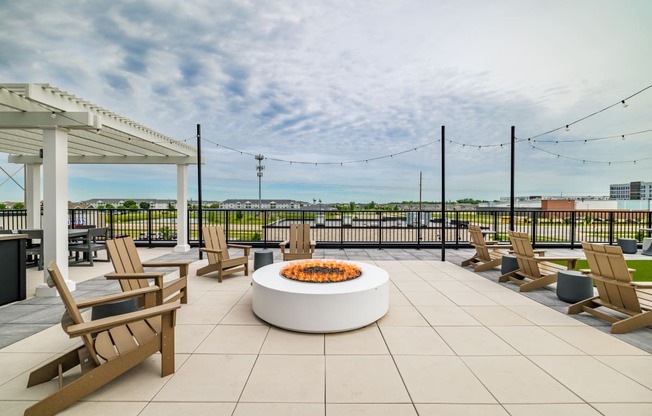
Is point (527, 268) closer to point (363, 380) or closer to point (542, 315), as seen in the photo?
point (542, 315)

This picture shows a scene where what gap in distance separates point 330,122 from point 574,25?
33.2 ft

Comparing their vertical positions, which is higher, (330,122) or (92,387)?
(330,122)

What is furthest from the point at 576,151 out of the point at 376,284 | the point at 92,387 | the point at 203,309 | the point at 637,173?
the point at 92,387

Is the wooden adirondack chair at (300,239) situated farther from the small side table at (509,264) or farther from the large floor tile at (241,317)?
the small side table at (509,264)

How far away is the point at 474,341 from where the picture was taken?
115 inches

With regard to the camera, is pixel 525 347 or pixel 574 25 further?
pixel 574 25

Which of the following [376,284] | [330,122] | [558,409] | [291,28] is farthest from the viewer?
[330,122]

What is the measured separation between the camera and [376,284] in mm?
3361

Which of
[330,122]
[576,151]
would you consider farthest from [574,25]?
[330,122]

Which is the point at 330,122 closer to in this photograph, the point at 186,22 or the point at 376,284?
the point at 186,22

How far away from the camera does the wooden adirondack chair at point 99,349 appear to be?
6.02ft

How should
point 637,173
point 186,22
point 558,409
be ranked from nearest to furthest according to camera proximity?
point 558,409 < point 186,22 < point 637,173

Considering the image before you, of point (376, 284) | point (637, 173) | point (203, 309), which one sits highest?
point (637, 173)

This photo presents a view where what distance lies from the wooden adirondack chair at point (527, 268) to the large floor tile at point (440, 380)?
304 centimetres
